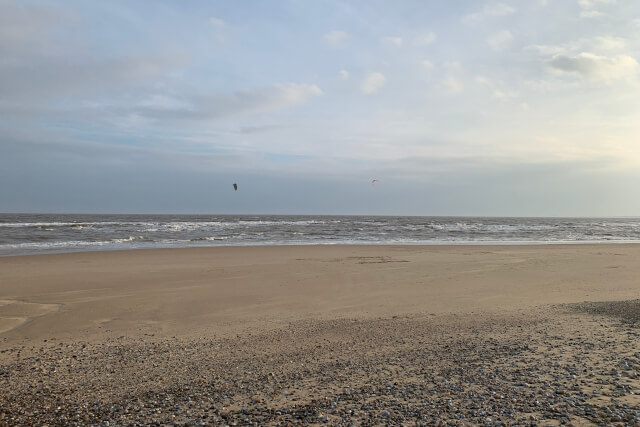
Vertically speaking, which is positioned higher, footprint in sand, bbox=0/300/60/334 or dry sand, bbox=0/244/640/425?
dry sand, bbox=0/244/640/425

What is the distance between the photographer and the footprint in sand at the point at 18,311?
282 inches

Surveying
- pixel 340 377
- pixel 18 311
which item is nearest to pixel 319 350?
pixel 340 377

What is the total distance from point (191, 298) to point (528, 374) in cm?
704

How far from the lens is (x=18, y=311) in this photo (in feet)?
26.3

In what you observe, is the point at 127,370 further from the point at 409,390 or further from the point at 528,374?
the point at 528,374

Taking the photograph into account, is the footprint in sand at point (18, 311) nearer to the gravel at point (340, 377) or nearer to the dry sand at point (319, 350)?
the dry sand at point (319, 350)

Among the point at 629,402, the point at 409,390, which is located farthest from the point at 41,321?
the point at 629,402

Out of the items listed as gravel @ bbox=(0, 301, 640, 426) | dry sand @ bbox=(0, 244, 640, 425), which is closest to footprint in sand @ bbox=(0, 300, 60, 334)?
dry sand @ bbox=(0, 244, 640, 425)

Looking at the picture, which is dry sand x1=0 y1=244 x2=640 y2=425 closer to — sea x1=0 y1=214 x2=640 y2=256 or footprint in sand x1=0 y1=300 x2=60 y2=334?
footprint in sand x1=0 y1=300 x2=60 y2=334

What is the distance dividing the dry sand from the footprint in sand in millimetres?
44

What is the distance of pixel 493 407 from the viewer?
12.3 ft

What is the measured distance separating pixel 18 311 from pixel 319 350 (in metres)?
6.29

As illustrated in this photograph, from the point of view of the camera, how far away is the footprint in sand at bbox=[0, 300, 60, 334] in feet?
23.5

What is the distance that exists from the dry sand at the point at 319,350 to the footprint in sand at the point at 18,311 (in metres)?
0.04
